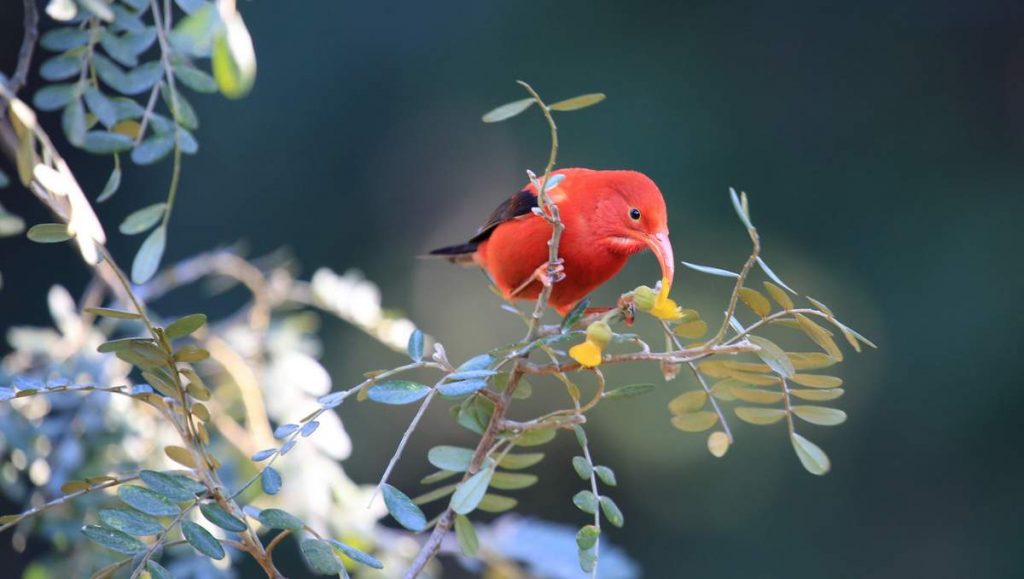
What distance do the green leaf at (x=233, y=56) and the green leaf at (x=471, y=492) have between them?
51 centimetres

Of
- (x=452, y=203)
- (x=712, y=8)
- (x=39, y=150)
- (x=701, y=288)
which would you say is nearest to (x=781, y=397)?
(x=39, y=150)

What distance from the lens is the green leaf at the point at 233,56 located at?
1.02m

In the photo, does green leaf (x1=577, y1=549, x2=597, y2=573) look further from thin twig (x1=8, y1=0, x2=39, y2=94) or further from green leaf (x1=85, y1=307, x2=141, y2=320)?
thin twig (x1=8, y1=0, x2=39, y2=94)

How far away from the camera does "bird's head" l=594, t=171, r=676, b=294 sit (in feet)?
8.02

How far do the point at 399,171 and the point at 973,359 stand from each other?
3.93 metres

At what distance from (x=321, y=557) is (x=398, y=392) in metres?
0.21

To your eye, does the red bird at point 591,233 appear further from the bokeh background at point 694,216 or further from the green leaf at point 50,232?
the bokeh background at point 694,216

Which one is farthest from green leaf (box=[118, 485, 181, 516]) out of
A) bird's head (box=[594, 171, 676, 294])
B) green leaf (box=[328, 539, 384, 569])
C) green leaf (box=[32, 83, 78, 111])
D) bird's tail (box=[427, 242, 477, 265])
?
bird's tail (box=[427, 242, 477, 265])

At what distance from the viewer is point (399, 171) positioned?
7.32m

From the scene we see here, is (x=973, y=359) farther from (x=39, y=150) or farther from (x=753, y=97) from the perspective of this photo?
(x=39, y=150)

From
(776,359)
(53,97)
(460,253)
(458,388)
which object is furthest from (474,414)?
(460,253)

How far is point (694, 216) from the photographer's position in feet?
22.8

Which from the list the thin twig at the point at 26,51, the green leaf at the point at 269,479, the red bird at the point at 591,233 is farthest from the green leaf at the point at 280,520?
the red bird at the point at 591,233

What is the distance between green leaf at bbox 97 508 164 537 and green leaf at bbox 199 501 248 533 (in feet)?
0.31
